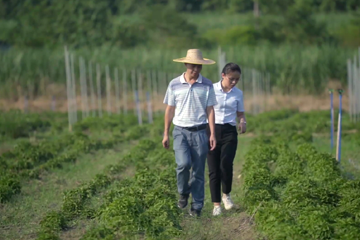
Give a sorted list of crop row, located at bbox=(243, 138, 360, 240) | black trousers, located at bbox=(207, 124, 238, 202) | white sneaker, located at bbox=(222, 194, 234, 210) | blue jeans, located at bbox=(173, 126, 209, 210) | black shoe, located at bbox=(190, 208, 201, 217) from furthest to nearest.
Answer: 1. white sneaker, located at bbox=(222, 194, 234, 210)
2. black trousers, located at bbox=(207, 124, 238, 202)
3. black shoe, located at bbox=(190, 208, 201, 217)
4. blue jeans, located at bbox=(173, 126, 209, 210)
5. crop row, located at bbox=(243, 138, 360, 240)

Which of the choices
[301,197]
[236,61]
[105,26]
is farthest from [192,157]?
[105,26]

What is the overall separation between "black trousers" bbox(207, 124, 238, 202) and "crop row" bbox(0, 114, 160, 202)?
3.17 metres

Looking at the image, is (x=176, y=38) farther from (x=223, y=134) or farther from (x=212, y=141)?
(x=212, y=141)

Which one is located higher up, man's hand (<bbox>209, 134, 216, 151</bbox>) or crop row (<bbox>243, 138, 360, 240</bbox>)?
man's hand (<bbox>209, 134, 216, 151</bbox>)

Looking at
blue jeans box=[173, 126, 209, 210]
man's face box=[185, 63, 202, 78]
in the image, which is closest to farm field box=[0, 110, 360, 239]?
blue jeans box=[173, 126, 209, 210]

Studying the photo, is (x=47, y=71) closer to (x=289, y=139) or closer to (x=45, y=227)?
(x=289, y=139)

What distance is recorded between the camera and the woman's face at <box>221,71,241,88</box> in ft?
28.3

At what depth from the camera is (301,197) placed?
8.40 m

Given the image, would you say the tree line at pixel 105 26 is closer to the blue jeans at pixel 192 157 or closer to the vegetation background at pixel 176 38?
the vegetation background at pixel 176 38

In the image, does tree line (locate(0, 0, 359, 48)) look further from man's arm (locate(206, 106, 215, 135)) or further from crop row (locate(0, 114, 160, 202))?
man's arm (locate(206, 106, 215, 135))

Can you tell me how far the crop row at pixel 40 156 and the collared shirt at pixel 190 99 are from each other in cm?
320

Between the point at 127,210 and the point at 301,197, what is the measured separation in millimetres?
2240

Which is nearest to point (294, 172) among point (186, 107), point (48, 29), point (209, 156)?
point (209, 156)

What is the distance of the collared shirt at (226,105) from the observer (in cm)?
879
